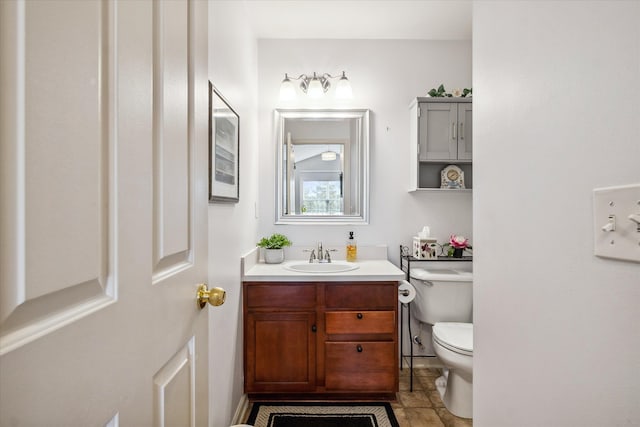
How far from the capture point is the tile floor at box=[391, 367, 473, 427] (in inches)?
74.2

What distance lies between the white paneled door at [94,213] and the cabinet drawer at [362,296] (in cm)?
136

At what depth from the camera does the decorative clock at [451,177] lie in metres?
2.50

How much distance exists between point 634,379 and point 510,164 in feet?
1.55

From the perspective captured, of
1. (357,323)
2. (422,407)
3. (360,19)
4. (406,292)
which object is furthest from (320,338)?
(360,19)

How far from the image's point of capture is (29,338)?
325 mm

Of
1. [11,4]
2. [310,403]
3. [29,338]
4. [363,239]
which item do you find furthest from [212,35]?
[310,403]

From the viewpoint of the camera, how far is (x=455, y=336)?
1928 mm

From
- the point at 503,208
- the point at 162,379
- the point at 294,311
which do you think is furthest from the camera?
the point at 294,311

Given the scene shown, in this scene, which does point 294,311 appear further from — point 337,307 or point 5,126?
point 5,126

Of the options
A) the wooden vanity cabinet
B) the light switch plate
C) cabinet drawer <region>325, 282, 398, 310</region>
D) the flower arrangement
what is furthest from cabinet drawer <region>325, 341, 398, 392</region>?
the flower arrangement

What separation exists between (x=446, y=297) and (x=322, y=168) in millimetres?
1284

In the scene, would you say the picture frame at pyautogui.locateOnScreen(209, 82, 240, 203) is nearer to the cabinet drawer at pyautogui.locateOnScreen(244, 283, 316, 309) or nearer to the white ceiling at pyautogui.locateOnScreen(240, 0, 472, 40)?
the cabinet drawer at pyautogui.locateOnScreen(244, 283, 316, 309)

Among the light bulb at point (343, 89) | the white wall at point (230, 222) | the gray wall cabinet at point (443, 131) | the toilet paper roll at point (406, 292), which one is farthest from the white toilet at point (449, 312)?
the light bulb at point (343, 89)

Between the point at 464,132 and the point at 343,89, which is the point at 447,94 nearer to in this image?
the point at 464,132
